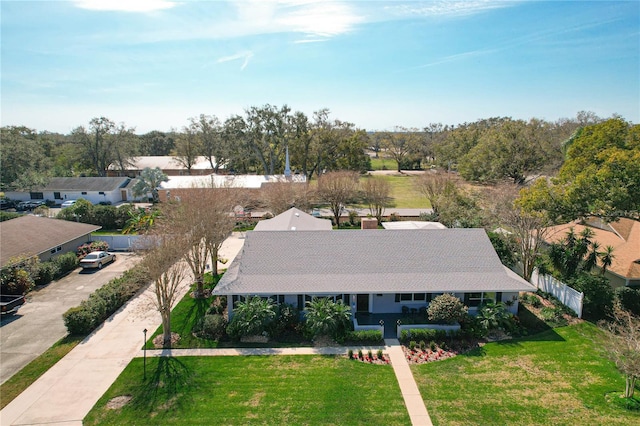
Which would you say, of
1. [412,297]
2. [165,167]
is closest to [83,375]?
[412,297]

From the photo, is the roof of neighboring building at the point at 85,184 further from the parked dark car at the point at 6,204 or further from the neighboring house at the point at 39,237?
the neighboring house at the point at 39,237

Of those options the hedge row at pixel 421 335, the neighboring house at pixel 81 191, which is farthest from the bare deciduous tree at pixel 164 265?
the neighboring house at pixel 81 191

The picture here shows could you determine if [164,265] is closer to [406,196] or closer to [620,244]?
[620,244]

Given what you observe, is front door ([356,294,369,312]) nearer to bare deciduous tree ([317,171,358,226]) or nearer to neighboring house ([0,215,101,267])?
bare deciduous tree ([317,171,358,226])

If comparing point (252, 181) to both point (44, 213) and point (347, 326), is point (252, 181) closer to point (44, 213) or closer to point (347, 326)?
point (44, 213)

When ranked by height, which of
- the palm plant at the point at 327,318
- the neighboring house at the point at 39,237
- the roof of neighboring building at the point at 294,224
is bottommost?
the palm plant at the point at 327,318
